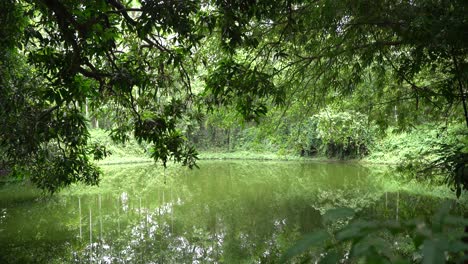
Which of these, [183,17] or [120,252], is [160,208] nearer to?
[120,252]

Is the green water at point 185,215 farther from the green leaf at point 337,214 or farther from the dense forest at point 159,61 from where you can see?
the green leaf at point 337,214

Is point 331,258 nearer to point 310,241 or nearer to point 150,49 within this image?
point 310,241

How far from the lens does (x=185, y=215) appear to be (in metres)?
9.16

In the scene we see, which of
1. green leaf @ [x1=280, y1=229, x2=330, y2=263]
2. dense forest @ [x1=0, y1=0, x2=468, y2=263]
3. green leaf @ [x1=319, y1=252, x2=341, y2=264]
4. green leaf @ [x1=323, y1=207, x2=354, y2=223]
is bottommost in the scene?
green leaf @ [x1=319, y1=252, x2=341, y2=264]

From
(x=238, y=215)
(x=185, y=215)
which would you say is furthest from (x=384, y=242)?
(x=185, y=215)

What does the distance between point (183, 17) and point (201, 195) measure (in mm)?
9474

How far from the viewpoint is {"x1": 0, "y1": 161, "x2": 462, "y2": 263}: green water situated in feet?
20.5

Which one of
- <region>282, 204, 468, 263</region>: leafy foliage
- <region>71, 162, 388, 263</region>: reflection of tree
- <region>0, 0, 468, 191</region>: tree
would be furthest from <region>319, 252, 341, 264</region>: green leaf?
<region>71, 162, 388, 263</region>: reflection of tree

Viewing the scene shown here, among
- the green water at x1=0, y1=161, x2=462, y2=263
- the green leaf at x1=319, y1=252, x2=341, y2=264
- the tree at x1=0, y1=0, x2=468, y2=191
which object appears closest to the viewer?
the green leaf at x1=319, y1=252, x2=341, y2=264

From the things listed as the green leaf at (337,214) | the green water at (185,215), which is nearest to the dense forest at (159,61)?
the green water at (185,215)

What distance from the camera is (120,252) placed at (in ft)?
20.5

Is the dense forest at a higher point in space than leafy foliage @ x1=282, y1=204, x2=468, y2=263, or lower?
higher

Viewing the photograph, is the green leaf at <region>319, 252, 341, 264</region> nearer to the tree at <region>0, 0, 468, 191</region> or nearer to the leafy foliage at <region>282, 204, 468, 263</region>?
the leafy foliage at <region>282, 204, 468, 263</region>

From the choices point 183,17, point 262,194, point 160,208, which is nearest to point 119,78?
point 183,17
